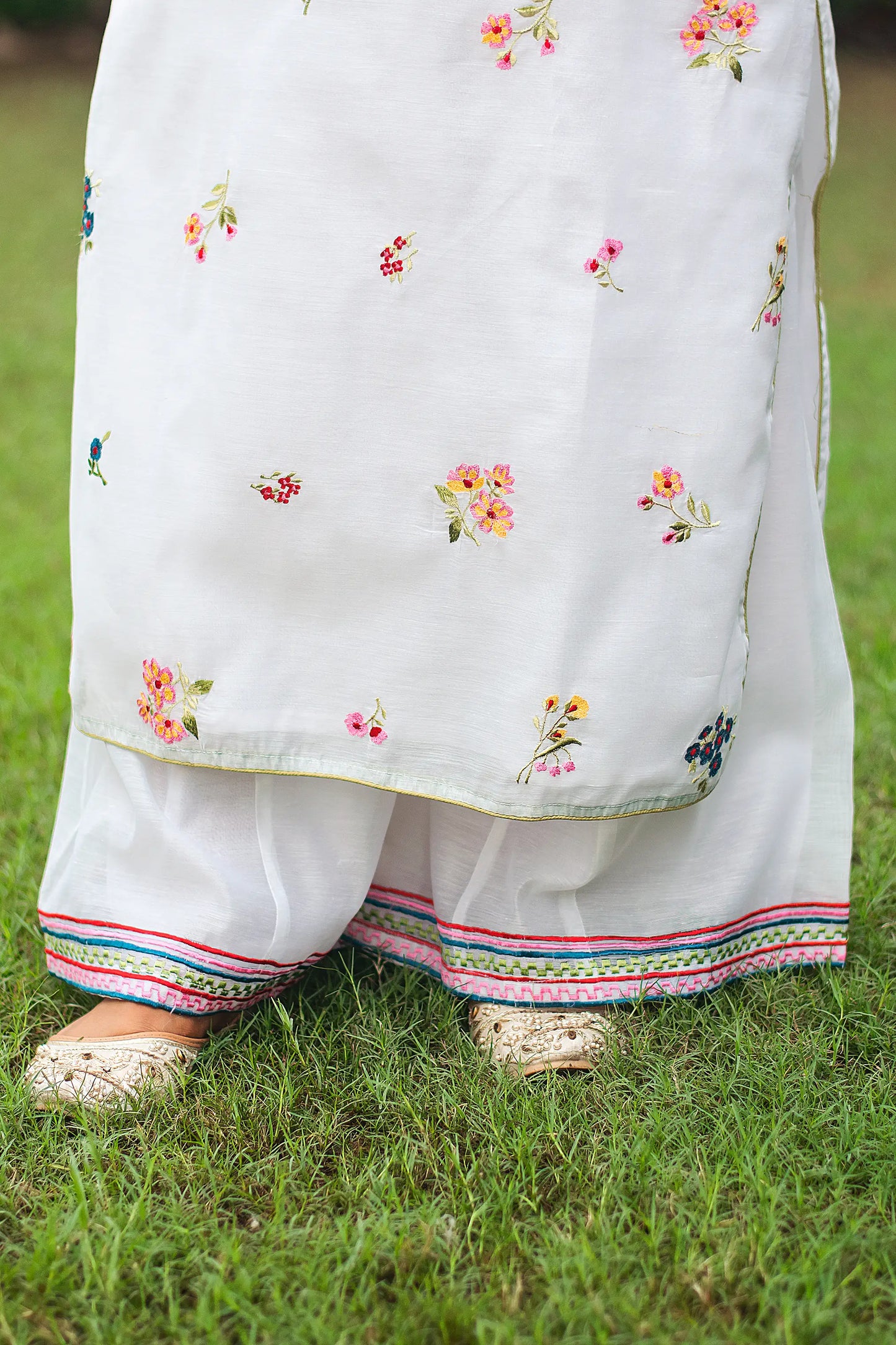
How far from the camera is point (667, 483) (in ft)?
3.98

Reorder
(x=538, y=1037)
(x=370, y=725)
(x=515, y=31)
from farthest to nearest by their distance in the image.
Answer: (x=538, y=1037)
(x=370, y=725)
(x=515, y=31)

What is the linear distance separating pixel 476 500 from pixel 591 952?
56cm

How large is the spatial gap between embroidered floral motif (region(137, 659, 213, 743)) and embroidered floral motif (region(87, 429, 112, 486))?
0.68 ft

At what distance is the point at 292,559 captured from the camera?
48.7 inches

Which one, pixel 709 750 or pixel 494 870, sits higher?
pixel 709 750

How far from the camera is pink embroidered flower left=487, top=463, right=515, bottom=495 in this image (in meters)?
1.21

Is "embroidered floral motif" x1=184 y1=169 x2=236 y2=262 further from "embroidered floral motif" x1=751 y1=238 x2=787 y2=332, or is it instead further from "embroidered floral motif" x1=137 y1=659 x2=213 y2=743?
"embroidered floral motif" x1=751 y1=238 x2=787 y2=332

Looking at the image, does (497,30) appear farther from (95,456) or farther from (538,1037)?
(538,1037)

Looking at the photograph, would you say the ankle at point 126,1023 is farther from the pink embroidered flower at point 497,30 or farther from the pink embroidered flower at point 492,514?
the pink embroidered flower at point 497,30

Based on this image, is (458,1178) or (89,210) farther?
(89,210)

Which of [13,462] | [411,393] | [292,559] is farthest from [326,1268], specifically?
[13,462]

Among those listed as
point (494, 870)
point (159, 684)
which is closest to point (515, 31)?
point (159, 684)

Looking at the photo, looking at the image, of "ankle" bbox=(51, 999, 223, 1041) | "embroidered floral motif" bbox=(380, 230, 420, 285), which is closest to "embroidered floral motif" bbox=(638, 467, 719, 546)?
"embroidered floral motif" bbox=(380, 230, 420, 285)

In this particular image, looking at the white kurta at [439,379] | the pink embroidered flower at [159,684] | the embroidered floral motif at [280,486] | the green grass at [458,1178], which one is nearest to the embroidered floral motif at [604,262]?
the white kurta at [439,379]
